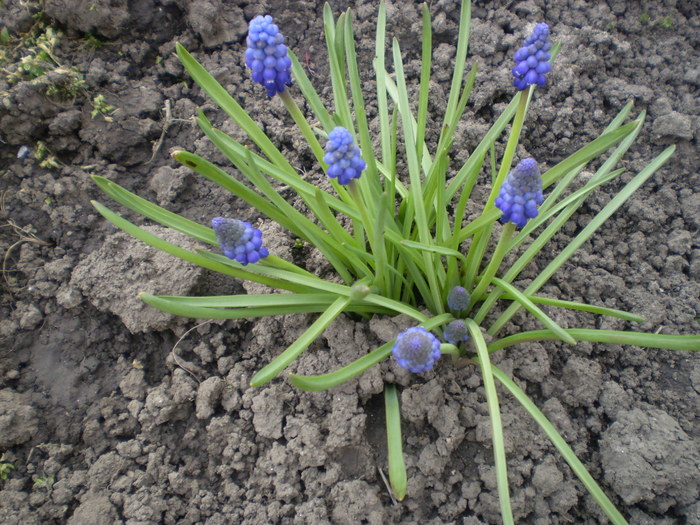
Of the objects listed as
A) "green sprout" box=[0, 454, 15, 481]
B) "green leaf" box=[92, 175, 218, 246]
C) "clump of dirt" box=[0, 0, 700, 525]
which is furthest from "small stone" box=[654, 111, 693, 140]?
"green sprout" box=[0, 454, 15, 481]

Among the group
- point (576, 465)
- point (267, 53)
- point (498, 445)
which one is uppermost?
point (267, 53)

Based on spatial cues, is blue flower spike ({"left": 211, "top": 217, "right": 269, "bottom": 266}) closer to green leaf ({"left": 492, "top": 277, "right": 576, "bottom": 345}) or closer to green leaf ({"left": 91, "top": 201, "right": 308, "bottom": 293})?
green leaf ({"left": 91, "top": 201, "right": 308, "bottom": 293})

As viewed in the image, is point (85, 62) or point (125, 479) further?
point (85, 62)

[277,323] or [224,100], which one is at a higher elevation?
[224,100]

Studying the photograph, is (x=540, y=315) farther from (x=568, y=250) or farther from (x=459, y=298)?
(x=568, y=250)

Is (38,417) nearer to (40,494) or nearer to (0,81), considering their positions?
(40,494)

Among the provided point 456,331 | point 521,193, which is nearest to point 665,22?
point 521,193

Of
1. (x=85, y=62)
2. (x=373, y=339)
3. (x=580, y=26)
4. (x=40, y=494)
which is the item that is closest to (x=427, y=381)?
(x=373, y=339)
